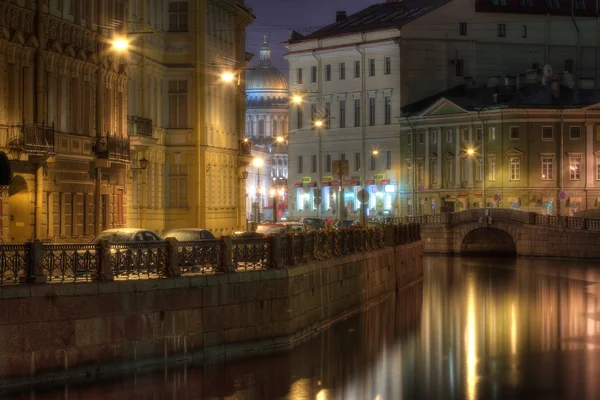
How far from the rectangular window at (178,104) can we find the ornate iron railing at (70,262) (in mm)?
33645

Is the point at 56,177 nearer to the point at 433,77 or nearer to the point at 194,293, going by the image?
the point at 194,293

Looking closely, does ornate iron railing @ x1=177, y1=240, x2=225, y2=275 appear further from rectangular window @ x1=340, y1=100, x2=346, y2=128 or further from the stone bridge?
rectangular window @ x1=340, y1=100, x2=346, y2=128

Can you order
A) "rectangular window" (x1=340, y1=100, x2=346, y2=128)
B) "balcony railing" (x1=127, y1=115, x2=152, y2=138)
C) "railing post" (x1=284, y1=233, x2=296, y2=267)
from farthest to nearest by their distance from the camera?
"rectangular window" (x1=340, y1=100, x2=346, y2=128), "balcony railing" (x1=127, y1=115, x2=152, y2=138), "railing post" (x1=284, y1=233, x2=296, y2=267)

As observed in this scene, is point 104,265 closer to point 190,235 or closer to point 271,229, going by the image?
point 190,235

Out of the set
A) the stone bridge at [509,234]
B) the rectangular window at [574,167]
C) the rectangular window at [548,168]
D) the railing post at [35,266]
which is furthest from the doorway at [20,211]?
the rectangular window at [574,167]

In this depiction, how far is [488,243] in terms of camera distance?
336 feet

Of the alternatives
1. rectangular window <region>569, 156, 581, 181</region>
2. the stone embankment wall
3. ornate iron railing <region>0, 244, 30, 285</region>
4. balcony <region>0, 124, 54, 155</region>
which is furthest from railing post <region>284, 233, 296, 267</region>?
rectangular window <region>569, 156, 581, 181</region>

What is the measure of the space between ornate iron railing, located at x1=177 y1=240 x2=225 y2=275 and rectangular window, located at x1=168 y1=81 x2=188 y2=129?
30.5 meters

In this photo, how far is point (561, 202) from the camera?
10875 centimetres

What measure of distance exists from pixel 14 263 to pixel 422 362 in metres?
12.5

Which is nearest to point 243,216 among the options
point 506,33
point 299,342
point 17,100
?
point 17,100

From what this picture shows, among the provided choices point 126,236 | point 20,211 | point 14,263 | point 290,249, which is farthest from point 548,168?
point 14,263

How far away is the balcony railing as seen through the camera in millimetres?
56781

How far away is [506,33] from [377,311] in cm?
8029
